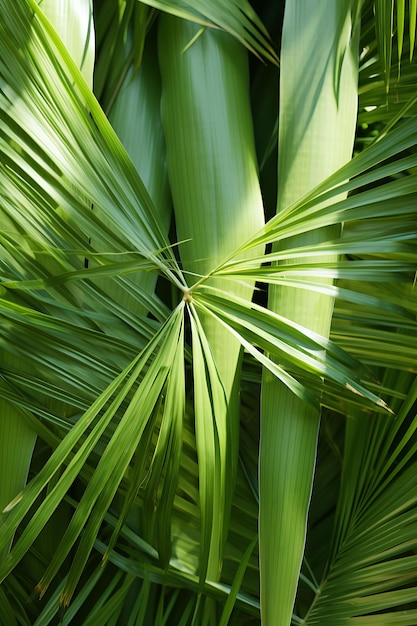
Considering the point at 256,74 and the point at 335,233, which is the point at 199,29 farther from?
the point at 335,233

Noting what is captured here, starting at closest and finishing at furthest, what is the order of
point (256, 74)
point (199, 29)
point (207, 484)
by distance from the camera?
1. point (207, 484)
2. point (199, 29)
3. point (256, 74)

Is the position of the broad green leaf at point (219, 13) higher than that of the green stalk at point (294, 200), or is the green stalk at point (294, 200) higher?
the broad green leaf at point (219, 13)

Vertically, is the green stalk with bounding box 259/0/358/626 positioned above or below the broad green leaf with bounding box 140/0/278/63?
below

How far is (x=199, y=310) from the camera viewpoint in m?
0.63

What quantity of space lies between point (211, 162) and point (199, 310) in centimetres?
15

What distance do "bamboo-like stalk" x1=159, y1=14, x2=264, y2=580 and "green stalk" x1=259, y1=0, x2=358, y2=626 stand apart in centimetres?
4

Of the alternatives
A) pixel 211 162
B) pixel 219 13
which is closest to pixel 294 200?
pixel 211 162

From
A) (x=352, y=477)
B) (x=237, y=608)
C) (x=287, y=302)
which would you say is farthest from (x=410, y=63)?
(x=237, y=608)

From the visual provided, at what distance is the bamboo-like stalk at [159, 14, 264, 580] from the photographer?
66cm

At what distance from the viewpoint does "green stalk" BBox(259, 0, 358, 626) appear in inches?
24.2

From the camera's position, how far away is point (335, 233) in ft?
2.11

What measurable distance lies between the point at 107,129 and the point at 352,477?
16.3 inches

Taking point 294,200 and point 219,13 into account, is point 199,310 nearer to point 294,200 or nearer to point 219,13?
point 294,200

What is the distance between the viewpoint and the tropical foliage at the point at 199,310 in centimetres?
59
